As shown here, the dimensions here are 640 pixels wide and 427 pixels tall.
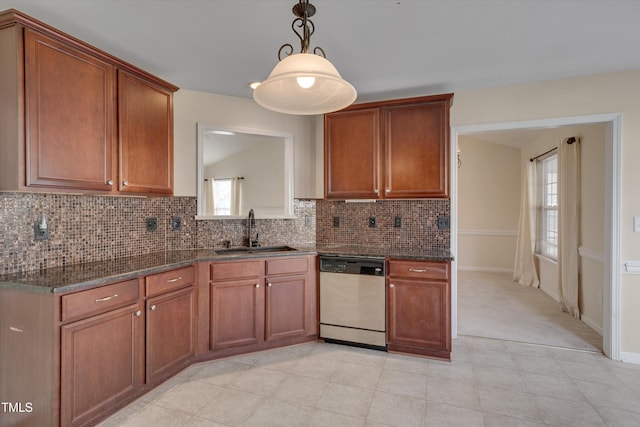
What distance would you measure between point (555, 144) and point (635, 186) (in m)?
2.06

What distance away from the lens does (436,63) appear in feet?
8.54

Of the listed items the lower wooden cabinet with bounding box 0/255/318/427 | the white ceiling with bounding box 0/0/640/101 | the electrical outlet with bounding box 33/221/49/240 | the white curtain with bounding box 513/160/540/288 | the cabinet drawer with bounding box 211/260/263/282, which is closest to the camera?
the lower wooden cabinet with bounding box 0/255/318/427

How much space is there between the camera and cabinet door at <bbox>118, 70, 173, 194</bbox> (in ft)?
7.79

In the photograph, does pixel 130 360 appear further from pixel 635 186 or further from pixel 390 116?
pixel 635 186

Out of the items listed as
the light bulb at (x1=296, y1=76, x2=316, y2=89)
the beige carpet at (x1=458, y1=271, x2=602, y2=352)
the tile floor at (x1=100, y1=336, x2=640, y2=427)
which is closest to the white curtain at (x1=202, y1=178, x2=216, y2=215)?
the tile floor at (x1=100, y1=336, x2=640, y2=427)

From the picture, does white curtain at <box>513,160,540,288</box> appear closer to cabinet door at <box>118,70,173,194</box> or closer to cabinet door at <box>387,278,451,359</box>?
cabinet door at <box>387,278,451,359</box>

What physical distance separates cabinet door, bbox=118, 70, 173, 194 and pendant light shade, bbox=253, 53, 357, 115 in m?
1.33

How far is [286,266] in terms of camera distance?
2.99m

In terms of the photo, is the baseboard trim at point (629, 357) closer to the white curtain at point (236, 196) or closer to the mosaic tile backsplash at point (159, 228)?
the mosaic tile backsplash at point (159, 228)

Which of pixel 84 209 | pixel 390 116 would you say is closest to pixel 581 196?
pixel 390 116

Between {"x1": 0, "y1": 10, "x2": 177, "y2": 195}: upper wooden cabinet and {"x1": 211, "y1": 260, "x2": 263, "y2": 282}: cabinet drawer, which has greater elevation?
{"x1": 0, "y1": 10, "x2": 177, "y2": 195}: upper wooden cabinet

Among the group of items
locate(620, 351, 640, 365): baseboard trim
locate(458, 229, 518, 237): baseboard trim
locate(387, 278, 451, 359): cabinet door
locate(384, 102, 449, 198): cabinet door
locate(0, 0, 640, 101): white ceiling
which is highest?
locate(0, 0, 640, 101): white ceiling

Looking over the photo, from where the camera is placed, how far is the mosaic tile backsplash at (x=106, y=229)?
206cm

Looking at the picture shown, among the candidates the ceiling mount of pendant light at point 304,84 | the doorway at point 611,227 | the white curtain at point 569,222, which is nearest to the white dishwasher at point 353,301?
the ceiling mount of pendant light at point 304,84
